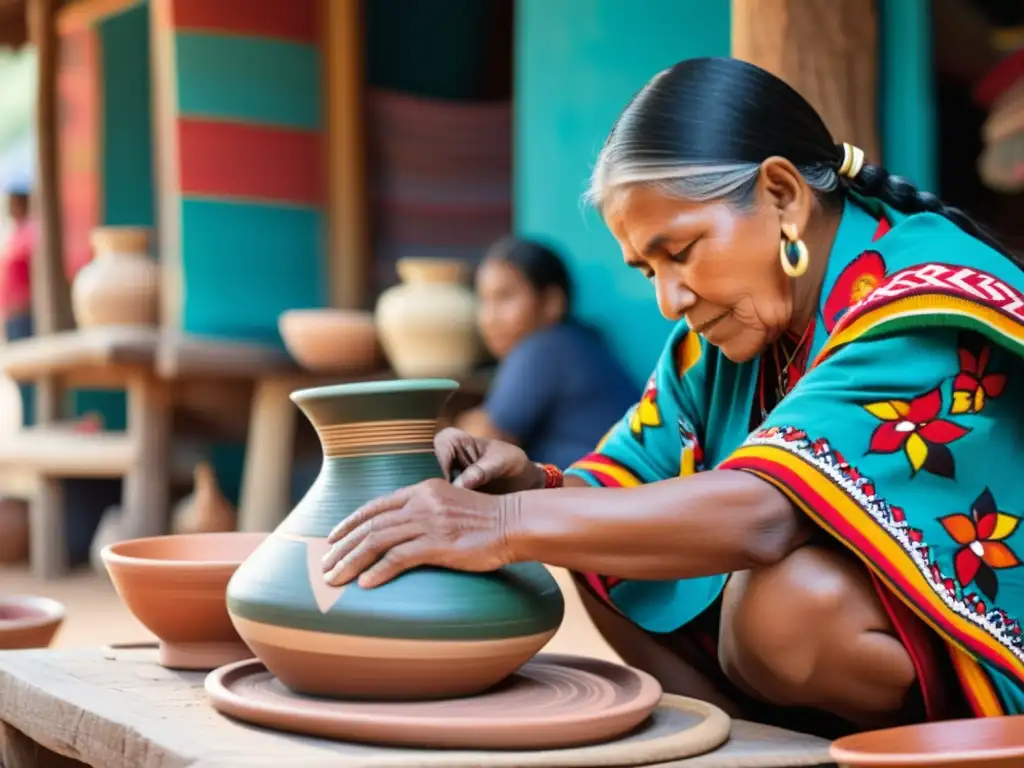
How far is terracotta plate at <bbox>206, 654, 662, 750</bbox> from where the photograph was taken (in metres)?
1.92

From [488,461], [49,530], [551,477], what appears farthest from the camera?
[49,530]

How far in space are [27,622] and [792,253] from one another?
65.5 inches

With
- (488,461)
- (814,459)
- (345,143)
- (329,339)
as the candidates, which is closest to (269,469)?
(329,339)

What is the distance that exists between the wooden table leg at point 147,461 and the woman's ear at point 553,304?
189 centimetres

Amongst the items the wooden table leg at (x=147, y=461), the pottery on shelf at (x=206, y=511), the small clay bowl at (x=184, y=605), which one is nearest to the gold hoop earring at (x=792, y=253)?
the small clay bowl at (x=184, y=605)

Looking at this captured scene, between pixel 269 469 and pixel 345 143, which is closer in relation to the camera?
pixel 269 469

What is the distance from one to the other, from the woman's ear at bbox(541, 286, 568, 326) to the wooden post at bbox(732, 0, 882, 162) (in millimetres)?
1641

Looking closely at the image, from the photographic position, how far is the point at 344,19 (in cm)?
678

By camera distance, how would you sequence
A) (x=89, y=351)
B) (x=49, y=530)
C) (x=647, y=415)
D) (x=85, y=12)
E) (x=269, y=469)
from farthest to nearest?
(x=85, y=12) → (x=49, y=530) → (x=269, y=469) → (x=89, y=351) → (x=647, y=415)

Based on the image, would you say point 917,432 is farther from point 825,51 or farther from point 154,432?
point 154,432

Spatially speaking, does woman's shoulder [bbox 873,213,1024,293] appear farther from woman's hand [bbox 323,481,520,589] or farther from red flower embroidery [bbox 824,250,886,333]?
woman's hand [bbox 323,481,520,589]

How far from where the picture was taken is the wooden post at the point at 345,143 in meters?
6.80

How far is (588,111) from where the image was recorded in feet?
18.7

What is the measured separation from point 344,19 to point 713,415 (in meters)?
4.59
